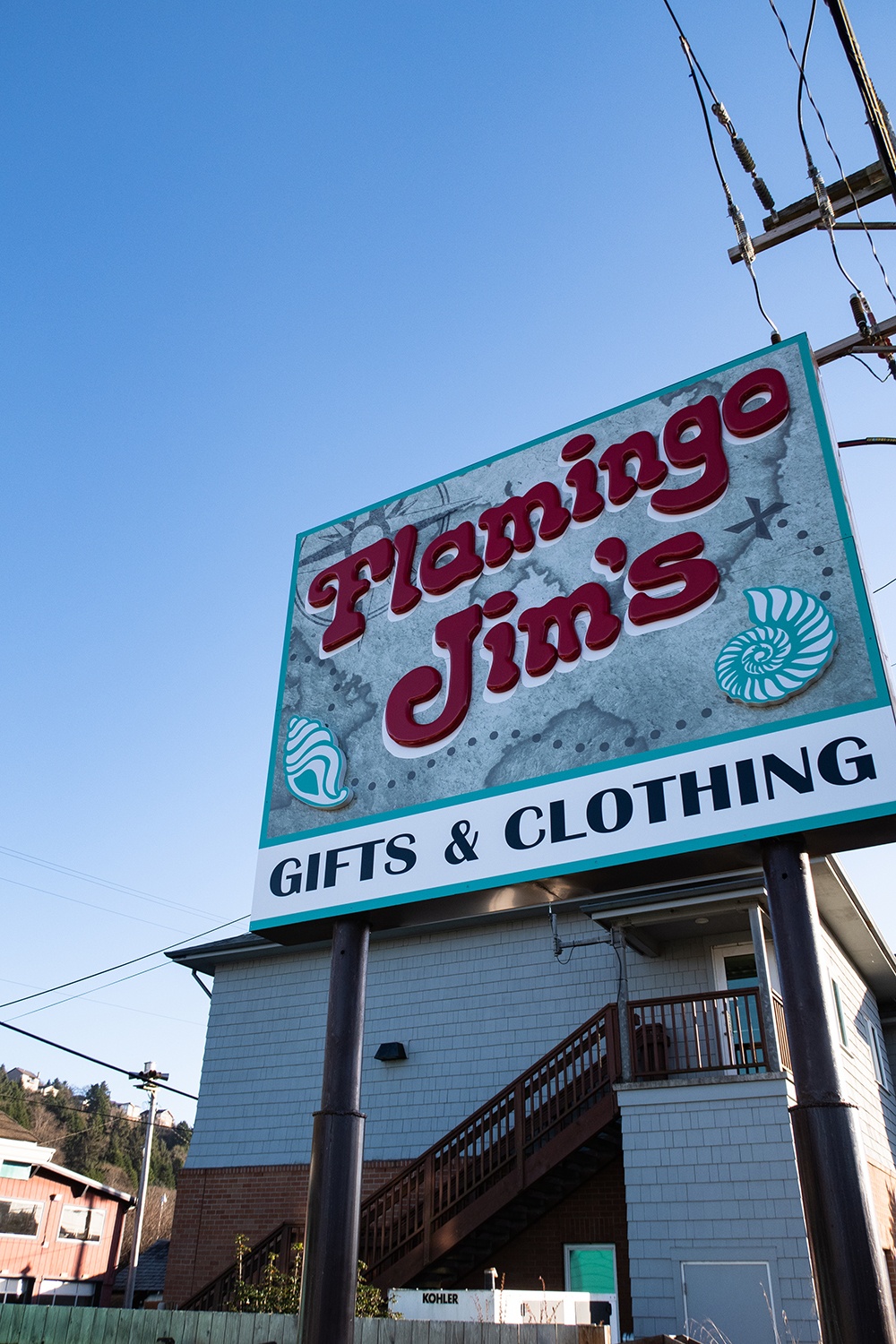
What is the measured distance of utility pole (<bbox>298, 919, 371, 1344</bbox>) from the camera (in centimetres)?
625

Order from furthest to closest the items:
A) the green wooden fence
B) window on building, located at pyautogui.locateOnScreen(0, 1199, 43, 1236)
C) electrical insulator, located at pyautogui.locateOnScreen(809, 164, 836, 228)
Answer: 1. window on building, located at pyautogui.locateOnScreen(0, 1199, 43, 1236)
2. electrical insulator, located at pyautogui.locateOnScreen(809, 164, 836, 228)
3. the green wooden fence

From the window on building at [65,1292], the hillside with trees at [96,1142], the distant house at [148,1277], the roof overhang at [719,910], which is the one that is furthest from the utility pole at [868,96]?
the hillside with trees at [96,1142]

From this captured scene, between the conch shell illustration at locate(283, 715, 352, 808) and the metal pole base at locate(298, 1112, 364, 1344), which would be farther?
the conch shell illustration at locate(283, 715, 352, 808)

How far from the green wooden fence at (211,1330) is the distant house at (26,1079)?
8421 cm

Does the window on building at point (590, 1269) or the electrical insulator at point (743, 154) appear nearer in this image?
the electrical insulator at point (743, 154)

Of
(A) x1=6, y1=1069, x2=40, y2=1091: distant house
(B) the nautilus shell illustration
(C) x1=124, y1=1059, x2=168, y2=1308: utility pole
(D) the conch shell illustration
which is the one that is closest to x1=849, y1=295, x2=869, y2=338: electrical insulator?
(B) the nautilus shell illustration

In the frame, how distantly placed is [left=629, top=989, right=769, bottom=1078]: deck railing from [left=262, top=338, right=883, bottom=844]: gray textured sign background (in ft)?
20.7

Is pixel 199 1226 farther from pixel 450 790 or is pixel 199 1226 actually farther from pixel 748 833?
pixel 748 833

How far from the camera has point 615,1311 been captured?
40.9ft

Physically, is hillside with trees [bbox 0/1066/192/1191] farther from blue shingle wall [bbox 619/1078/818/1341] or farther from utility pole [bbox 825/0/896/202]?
utility pole [bbox 825/0/896/202]

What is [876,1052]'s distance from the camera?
17812 mm

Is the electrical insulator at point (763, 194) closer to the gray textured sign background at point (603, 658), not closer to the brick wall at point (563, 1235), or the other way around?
the gray textured sign background at point (603, 658)

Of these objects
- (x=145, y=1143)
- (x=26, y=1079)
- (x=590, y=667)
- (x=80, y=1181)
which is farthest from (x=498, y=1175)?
(x=26, y=1079)

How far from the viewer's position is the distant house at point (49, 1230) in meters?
32.5
